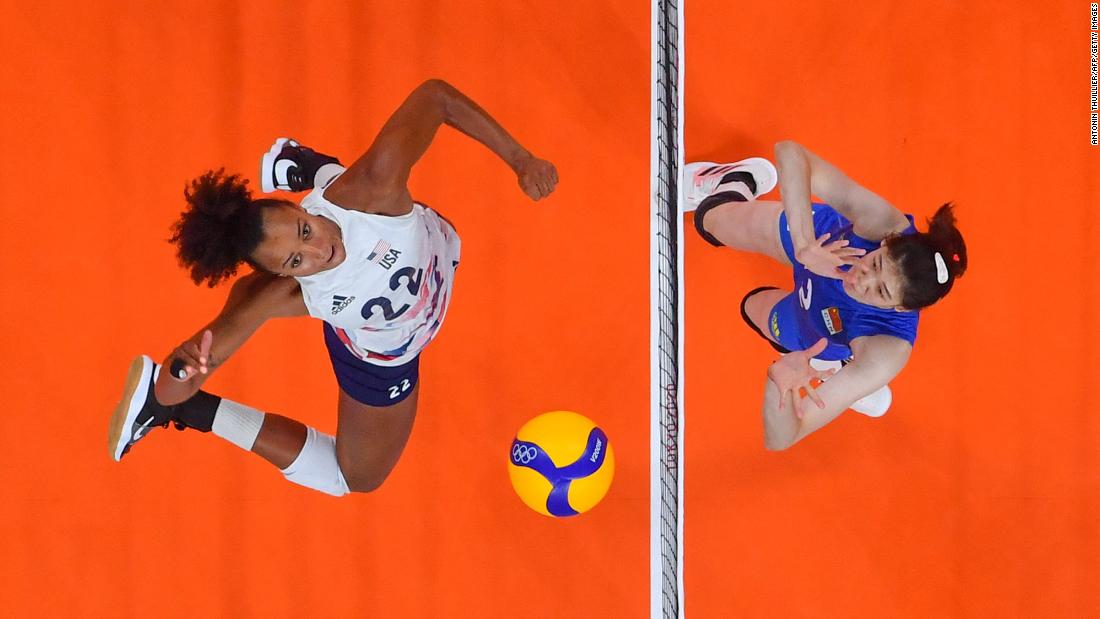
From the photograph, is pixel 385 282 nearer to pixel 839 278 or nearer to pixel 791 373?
pixel 791 373

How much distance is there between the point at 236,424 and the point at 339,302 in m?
0.75

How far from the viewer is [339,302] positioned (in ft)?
7.84

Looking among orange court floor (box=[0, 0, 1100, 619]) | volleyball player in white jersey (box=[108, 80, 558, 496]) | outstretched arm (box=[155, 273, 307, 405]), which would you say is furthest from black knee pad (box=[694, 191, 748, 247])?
outstretched arm (box=[155, 273, 307, 405])

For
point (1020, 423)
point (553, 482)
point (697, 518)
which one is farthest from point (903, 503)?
point (553, 482)

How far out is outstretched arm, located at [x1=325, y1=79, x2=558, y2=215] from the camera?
2.31 meters

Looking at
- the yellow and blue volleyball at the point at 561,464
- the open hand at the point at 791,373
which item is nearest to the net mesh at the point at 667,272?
the open hand at the point at 791,373

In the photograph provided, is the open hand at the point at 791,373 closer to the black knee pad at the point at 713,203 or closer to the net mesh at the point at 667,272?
the net mesh at the point at 667,272

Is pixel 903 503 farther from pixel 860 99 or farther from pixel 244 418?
pixel 244 418

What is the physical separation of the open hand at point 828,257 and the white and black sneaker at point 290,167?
169cm

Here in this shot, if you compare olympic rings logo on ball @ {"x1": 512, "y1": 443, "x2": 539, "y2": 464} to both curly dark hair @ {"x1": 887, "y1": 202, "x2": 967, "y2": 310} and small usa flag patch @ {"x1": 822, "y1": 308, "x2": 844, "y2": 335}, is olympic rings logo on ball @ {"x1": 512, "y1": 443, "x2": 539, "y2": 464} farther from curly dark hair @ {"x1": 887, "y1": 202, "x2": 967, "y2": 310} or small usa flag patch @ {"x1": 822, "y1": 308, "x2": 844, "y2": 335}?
curly dark hair @ {"x1": 887, "y1": 202, "x2": 967, "y2": 310}

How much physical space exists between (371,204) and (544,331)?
4.48 feet

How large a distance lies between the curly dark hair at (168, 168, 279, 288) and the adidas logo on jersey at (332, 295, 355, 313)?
0.93ft

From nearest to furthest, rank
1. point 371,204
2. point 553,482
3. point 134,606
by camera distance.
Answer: point 371,204 < point 553,482 < point 134,606

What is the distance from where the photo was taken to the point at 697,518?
3.50 meters
